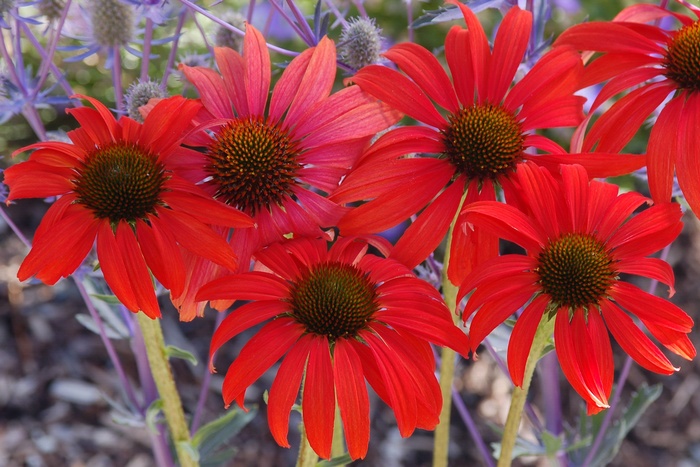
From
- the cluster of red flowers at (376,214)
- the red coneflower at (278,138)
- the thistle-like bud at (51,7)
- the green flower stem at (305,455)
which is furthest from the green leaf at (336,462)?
the thistle-like bud at (51,7)

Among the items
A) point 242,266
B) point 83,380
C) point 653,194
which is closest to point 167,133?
point 242,266

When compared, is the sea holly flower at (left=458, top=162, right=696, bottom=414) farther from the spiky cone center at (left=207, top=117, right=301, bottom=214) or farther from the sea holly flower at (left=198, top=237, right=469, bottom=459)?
the spiky cone center at (left=207, top=117, right=301, bottom=214)

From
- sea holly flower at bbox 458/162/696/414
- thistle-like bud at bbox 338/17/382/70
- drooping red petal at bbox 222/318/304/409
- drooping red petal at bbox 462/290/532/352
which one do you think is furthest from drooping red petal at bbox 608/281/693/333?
thistle-like bud at bbox 338/17/382/70

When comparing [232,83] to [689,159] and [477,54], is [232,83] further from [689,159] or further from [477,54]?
[689,159]

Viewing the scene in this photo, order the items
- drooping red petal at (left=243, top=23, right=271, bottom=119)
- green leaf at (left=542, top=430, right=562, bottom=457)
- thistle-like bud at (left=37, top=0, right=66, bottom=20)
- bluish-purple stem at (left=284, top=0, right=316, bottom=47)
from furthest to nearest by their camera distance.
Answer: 1. thistle-like bud at (left=37, top=0, right=66, bottom=20)
2. green leaf at (left=542, top=430, right=562, bottom=457)
3. bluish-purple stem at (left=284, top=0, right=316, bottom=47)
4. drooping red petal at (left=243, top=23, right=271, bottom=119)

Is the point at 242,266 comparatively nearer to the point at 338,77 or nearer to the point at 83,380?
the point at 83,380
